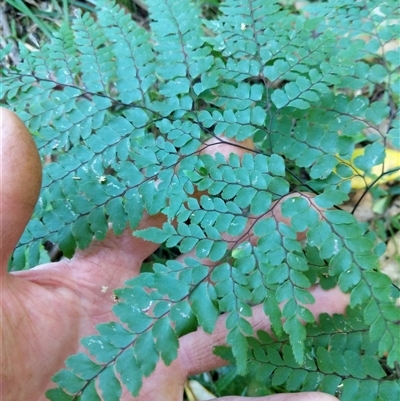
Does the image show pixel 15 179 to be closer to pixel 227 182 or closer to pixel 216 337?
pixel 227 182

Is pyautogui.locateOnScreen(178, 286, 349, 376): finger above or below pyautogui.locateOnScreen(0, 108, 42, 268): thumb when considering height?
below

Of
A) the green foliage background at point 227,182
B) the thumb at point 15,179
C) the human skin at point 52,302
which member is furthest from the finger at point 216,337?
the thumb at point 15,179

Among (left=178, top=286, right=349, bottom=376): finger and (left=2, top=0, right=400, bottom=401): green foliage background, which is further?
(left=178, top=286, right=349, bottom=376): finger

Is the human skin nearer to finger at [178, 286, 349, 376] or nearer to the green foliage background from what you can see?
finger at [178, 286, 349, 376]

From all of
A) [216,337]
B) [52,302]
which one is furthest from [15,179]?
[216,337]

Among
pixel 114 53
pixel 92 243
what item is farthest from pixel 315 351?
pixel 114 53

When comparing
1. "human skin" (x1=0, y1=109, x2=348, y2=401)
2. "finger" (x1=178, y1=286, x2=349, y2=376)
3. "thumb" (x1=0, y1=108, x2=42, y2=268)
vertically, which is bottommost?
"finger" (x1=178, y1=286, x2=349, y2=376)

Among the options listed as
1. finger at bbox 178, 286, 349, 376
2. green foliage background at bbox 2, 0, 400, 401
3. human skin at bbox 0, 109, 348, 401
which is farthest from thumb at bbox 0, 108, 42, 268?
finger at bbox 178, 286, 349, 376
